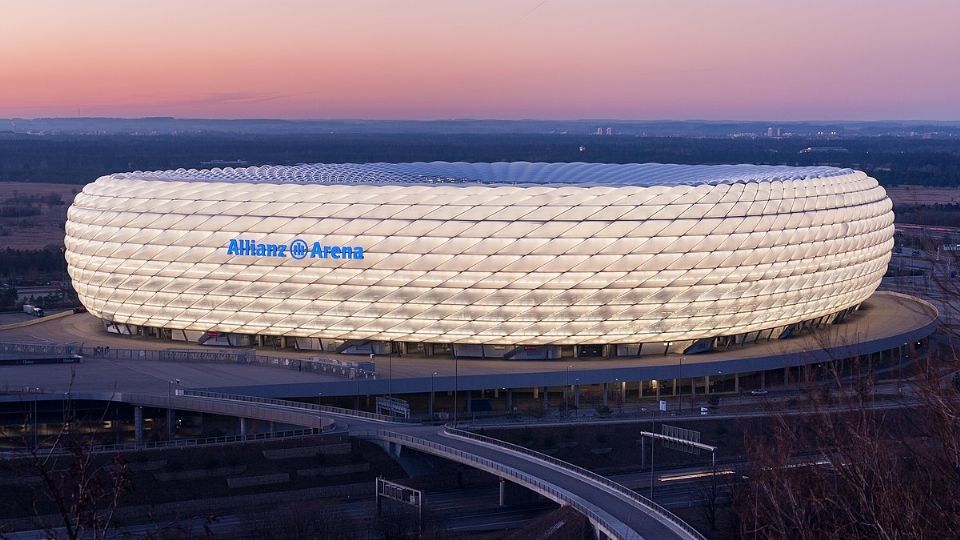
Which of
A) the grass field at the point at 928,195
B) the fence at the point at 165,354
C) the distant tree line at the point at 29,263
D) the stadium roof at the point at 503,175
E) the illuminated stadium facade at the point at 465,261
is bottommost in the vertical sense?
the grass field at the point at 928,195

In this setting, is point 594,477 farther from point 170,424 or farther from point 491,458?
point 170,424

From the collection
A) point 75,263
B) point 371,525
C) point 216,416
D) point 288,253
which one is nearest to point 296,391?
point 216,416

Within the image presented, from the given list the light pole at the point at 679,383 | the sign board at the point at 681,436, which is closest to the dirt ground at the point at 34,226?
the light pole at the point at 679,383

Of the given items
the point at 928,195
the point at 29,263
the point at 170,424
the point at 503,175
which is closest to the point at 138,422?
the point at 170,424

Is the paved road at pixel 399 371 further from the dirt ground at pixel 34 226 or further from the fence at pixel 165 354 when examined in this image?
the dirt ground at pixel 34 226

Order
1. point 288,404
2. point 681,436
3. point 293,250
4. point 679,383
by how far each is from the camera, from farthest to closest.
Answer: point 293,250 < point 679,383 < point 288,404 < point 681,436

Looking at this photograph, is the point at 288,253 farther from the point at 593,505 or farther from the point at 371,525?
the point at 593,505

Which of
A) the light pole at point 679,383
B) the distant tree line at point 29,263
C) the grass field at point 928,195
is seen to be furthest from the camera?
the grass field at point 928,195
